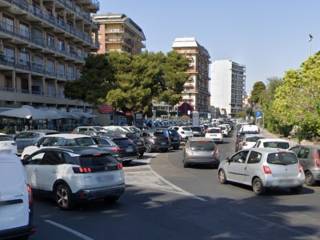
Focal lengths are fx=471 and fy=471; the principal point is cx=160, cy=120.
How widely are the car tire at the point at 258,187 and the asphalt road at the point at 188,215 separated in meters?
0.28

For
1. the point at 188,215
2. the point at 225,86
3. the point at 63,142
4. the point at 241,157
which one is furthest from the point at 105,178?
the point at 225,86

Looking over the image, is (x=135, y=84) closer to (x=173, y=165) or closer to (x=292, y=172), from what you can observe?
(x=173, y=165)

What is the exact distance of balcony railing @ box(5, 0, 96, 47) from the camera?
179 ft

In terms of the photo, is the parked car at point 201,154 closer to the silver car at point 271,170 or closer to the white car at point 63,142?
the white car at point 63,142

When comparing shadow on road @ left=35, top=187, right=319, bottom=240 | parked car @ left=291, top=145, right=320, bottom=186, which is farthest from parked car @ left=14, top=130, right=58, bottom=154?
parked car @ left=291, top=145, right=320, bottom=186

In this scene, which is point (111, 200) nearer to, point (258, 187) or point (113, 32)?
point (258, 187)

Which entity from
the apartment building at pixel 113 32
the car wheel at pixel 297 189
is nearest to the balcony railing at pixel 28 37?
the apartment building at pixel 113 32

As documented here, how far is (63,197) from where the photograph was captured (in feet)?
38.9

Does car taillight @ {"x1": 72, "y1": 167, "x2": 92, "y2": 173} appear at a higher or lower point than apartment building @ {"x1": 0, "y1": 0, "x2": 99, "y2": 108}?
lower

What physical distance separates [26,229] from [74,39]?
218 feet

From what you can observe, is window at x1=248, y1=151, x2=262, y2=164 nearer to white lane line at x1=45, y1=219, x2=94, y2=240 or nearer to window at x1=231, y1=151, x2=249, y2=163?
window at x1=231, y1=151, x2=249, y2=163

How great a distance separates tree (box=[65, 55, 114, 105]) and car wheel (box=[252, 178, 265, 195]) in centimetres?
3631

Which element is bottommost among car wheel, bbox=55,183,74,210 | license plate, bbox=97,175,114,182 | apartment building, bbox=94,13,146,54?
car wheel, bbox=55,183,74,210

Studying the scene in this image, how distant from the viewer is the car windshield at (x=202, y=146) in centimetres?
2273
